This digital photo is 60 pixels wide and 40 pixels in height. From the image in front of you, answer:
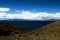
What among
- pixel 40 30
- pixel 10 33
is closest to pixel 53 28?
pixel 40 30

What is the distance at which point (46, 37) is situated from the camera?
69.7 feet

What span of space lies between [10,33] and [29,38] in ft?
8.14

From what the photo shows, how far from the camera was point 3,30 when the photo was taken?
22266 millimetres

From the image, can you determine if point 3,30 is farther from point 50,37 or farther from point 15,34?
point 50,37

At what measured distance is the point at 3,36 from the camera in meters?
22.2

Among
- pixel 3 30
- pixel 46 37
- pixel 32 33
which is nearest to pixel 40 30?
pixel 32 33

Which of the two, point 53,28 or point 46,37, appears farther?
point 53,28

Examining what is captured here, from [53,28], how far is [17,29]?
4289 mm

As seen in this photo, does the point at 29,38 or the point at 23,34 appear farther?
the point at 23,34

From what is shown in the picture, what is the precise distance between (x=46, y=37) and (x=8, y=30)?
4079 mm

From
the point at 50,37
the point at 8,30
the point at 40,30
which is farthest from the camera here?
the point at 40,30

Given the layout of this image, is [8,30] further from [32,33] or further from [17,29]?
[32,33]

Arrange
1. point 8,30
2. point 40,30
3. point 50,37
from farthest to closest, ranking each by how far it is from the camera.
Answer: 1. point 40,30
2. point 8,30
3. point 50,37

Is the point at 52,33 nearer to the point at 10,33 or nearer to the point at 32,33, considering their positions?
the point at 32,33
